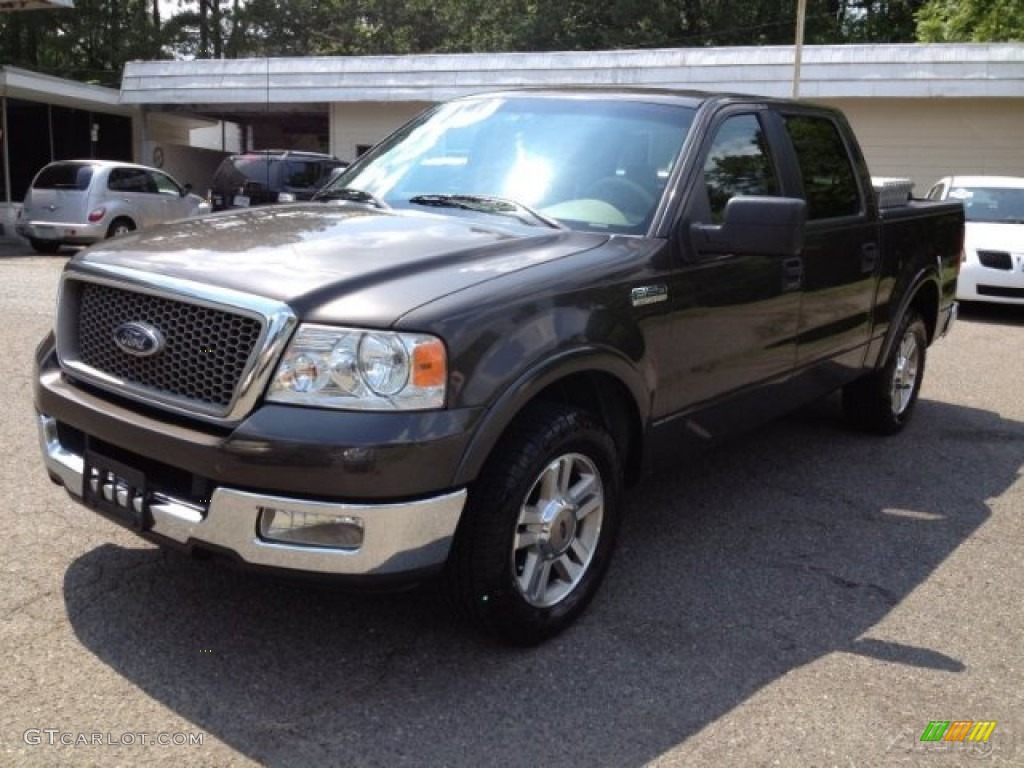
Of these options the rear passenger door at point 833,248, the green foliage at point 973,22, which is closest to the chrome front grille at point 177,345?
the rear passenger door at point 833,248

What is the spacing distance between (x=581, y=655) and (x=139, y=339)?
178 centimetres

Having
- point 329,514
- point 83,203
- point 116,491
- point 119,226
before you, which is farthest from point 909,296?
point 119,226

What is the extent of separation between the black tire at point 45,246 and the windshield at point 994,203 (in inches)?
560

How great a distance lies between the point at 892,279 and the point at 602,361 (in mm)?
3049

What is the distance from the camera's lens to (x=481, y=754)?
2.79m

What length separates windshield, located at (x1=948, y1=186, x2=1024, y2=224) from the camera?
12523 mm

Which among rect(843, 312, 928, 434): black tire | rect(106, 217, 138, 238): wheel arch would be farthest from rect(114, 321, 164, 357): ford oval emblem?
rect(106, 217, 138, 238): wheel arch

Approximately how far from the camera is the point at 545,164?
4.12 meters

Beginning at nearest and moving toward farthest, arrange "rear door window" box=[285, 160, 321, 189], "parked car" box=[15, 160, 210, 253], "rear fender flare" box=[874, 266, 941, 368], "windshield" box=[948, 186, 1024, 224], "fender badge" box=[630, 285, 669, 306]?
"fender badge" box=[630, 285, 669, 306], "rear fender flare" box=[874, 266, 941, 368], "windshield" box=[948, 186, 1024, 224], "parked car" box=[15, 160, 210, 253], "rear door window" box=[285, 160, 321, 189]

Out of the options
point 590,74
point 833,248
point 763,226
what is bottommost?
point 833,248

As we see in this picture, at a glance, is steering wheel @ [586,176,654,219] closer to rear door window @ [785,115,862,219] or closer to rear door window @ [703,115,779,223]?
rear door window @ [703,115,779,223]

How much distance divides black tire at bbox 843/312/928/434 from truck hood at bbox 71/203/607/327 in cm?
310

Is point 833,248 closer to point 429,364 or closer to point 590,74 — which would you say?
point 429,364

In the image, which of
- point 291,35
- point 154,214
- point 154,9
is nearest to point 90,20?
point 154,9
